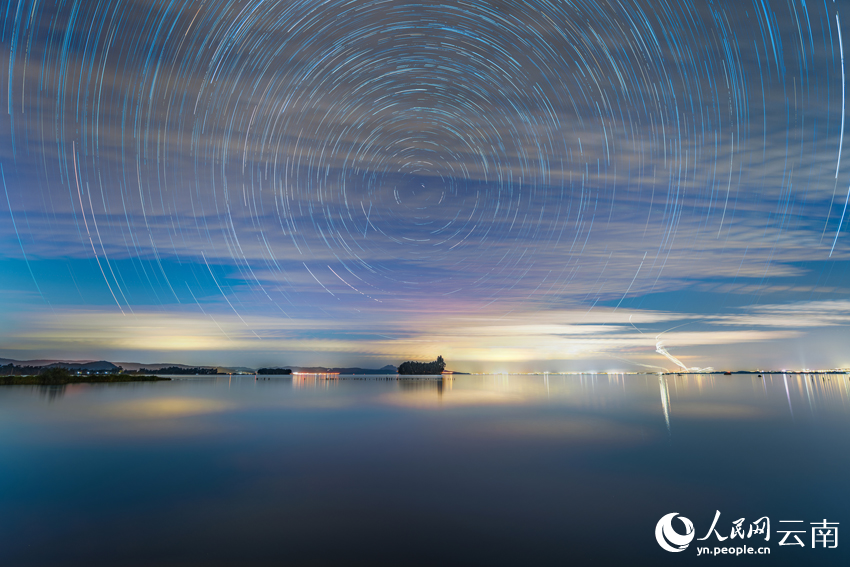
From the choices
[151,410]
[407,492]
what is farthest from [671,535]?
[151,410]

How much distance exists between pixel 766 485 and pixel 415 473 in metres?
13.3

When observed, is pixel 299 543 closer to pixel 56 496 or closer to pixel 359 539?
pixel 359 539

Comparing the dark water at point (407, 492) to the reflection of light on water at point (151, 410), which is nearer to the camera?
the dark water at point (407, 492)

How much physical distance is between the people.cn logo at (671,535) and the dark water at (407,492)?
0.73 feet

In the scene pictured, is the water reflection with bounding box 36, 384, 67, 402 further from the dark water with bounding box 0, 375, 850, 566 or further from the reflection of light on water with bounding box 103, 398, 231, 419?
the dark water with bounding box 0, 375, 850, 566

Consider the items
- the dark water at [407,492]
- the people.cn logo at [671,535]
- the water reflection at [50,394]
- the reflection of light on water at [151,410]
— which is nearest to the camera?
the dark water at [407,492]

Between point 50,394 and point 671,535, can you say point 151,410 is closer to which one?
point 50,394

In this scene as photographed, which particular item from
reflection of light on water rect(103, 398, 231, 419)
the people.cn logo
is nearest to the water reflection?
reflection of light on water rect(103, 398, 231, 419)

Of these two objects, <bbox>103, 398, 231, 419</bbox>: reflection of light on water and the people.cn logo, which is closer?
the people.cn logo

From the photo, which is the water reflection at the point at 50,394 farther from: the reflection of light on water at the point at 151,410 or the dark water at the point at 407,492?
the dark water at the point at 407,492

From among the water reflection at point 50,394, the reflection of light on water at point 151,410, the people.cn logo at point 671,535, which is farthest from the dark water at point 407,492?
Answer: the water reflection at point 50,394

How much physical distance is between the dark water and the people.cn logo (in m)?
0.22

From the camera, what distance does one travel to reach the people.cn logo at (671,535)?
11375 mm

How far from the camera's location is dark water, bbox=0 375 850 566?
10805mm
